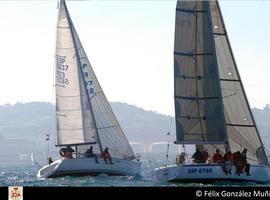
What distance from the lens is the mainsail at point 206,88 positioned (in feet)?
120

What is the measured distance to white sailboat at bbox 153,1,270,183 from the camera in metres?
36.5

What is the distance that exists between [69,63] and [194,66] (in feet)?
38.4

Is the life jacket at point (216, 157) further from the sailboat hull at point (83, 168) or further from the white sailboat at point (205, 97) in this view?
the sailboat hull at point (83, 168)

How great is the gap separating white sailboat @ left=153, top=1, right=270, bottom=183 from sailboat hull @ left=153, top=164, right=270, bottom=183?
3.47 ft

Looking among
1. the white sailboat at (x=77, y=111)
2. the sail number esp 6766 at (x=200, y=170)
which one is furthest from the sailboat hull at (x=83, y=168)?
the sail number esp 6766 at (x=200, y=170)

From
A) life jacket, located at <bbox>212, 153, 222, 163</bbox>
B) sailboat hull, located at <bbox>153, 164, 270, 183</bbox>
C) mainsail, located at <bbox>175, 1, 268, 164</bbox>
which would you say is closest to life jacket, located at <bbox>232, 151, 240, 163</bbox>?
sailboat hull, located at <bbox>153, 164, 270, 183</bbox>

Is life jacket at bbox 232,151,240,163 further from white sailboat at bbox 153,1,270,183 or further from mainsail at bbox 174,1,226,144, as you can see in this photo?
mainsail at bbox 174,1,226,144

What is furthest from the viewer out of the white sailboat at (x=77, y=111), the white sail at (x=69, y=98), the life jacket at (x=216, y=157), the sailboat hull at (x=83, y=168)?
the white sail at (x=69, y=98)

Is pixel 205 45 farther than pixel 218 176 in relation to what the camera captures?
Yes

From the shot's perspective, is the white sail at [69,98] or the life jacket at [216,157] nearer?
the life jacket at [216,157]

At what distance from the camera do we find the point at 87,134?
150ft
